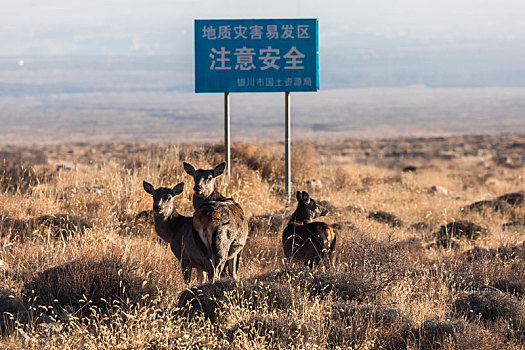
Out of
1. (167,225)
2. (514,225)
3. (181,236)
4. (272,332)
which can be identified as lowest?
(514,225)

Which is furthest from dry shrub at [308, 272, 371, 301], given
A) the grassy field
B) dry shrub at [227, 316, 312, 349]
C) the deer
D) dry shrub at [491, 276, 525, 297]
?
dry shrub at [491, 276, 525, 297]

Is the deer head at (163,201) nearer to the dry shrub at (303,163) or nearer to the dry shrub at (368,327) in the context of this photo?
the dry shrub at (368,327)

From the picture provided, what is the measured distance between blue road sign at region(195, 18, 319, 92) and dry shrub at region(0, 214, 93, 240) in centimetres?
610

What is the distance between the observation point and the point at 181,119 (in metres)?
160

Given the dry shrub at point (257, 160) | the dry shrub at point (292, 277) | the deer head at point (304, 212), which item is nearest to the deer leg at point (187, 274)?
the dry shrub at point (292, 277)

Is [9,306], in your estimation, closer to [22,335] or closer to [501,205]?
[22,335]

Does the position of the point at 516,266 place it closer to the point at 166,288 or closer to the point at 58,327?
the point at 166,288

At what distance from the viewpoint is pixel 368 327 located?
7.06 metres

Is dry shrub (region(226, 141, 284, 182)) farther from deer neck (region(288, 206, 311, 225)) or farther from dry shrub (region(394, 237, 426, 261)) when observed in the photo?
deer neck (region(288, 206, 311, 225))

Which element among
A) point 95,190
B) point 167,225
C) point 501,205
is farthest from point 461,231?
point 95,190

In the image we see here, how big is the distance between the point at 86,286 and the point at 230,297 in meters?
1.68

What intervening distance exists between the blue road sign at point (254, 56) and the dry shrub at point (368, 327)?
1039cm

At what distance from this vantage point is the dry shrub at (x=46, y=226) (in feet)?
38.3

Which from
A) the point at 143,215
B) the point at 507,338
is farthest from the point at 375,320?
the point at 143,215
